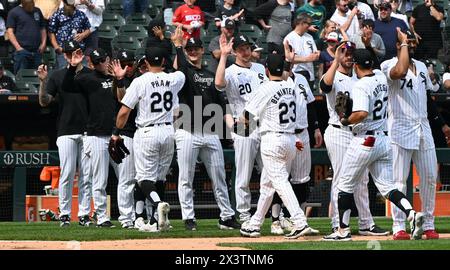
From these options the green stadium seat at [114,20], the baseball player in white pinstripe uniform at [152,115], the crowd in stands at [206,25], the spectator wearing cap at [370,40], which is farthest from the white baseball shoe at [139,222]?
the green stadium seat at [114,20]

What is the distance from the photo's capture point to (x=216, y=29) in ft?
58.0

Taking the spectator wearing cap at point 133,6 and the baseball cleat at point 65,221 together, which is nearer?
the baseball cleat at point 65,221

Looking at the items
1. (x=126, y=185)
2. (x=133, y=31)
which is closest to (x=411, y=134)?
(x=126, y=185)

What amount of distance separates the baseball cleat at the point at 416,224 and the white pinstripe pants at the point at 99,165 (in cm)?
396

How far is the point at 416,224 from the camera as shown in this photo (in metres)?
10.4

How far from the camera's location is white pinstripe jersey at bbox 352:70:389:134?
34.4ft

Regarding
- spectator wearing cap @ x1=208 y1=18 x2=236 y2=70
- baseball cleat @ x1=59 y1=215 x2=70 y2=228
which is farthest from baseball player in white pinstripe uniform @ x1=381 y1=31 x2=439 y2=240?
baseball cleat @ x1=59 y1=215 x2=70 y2=228

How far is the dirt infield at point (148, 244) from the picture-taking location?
33.4 feet

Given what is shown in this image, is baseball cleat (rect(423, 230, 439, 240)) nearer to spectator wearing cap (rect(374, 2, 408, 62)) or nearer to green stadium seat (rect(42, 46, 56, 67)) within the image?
spectator wearing cap (rect(374, 2, 408, 62))

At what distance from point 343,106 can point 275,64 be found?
0.83m

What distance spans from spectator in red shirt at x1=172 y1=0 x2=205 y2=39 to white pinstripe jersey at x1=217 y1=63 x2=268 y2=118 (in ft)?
12.8

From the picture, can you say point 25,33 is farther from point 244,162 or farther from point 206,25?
point 244,162

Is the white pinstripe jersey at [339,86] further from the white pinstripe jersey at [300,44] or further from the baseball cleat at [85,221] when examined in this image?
the baseball cleat at [85,221]
